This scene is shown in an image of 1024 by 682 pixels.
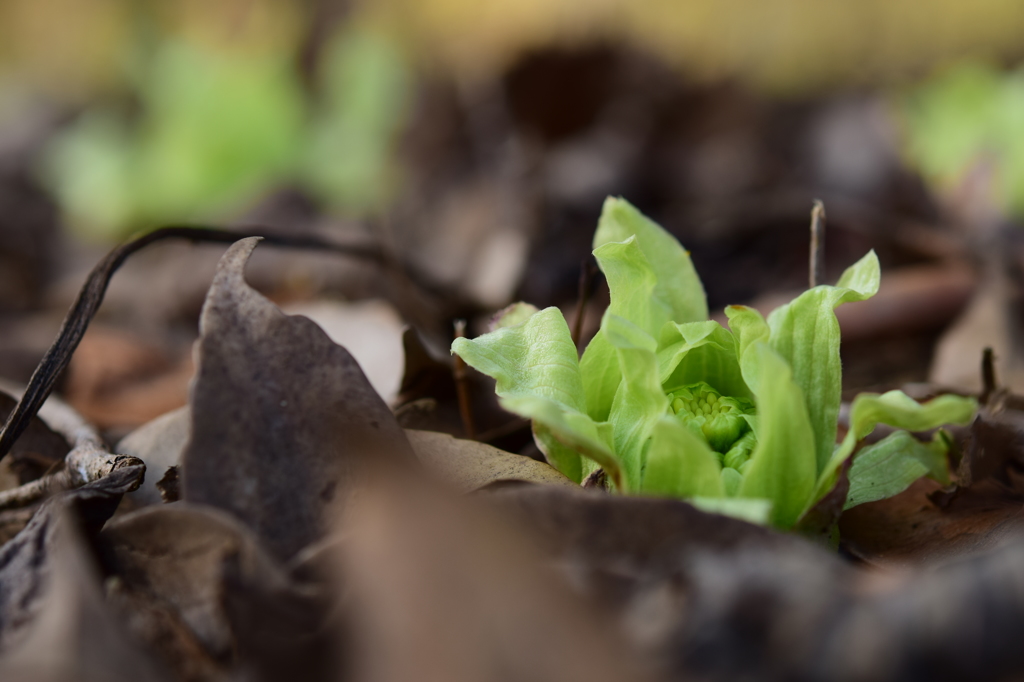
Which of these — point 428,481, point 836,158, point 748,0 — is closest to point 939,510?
point 428,481

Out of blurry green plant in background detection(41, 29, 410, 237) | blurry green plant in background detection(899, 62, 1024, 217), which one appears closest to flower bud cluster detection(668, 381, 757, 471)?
blurry green plant in background detection(899, 62, 1024, 217)

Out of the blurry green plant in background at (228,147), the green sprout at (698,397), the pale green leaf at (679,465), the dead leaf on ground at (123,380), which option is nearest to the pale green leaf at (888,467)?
the green sprout at (698,397)

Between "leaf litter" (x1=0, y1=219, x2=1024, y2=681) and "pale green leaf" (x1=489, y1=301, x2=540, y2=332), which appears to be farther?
"pale green leaf" (x1=489, y1=301, x2=540, y2=332)

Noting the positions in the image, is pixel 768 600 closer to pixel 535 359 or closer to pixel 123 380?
pixel 535 359

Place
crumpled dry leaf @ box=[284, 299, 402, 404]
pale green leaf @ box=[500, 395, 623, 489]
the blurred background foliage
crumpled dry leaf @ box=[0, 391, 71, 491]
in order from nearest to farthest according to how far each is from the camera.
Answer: pale green leaf @ box=[500, 395, 623, 489]
crumpled dry leaf @ box=[0, 391, 71, 491]
crumpled dry leaf @ box=[284, 299, 402, 404]
the blurred background foliage

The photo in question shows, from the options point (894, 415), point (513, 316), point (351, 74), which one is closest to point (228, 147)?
point (351, 74)

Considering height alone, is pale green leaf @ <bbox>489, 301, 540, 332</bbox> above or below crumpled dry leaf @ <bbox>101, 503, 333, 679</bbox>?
above

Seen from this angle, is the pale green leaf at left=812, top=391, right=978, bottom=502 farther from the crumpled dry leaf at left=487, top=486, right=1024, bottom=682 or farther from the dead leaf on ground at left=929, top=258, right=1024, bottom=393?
the dead leaf on ground at left=929, top=258, right=1024, bottom=393

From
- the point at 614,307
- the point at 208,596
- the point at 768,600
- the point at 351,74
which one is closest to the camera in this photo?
the point at 768,600
